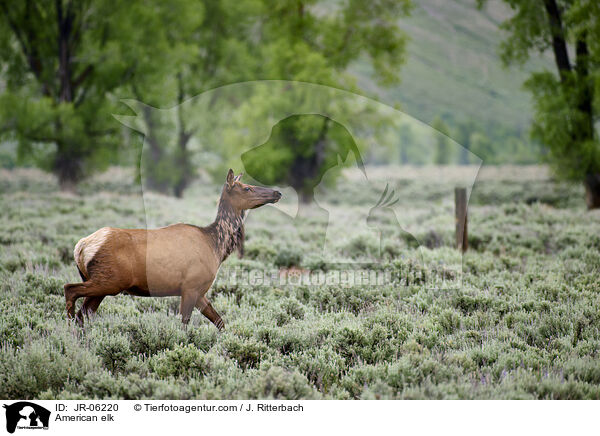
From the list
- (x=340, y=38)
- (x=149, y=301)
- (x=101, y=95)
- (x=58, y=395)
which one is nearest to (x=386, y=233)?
(x=149, y=301)

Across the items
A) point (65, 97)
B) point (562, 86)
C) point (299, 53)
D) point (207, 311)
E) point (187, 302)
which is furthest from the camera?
point (65, 97)

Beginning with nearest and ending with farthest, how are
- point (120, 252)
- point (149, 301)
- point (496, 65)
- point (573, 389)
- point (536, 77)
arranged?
point (573, 389)
point (120, 252)
point (149, 301)
point (536, 77)
point (496, 65)

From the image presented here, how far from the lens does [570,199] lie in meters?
15.1

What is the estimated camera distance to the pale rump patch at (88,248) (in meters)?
4.09

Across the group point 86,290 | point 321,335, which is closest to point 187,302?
point 86,290

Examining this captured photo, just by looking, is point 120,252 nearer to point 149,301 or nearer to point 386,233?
point 149,301

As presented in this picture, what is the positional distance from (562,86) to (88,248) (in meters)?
12.2

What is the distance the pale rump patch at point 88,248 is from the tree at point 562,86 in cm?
1094

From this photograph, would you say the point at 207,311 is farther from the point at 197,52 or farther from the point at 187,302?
the point at 197,52

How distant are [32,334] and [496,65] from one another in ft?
43.1

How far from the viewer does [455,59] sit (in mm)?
13188
